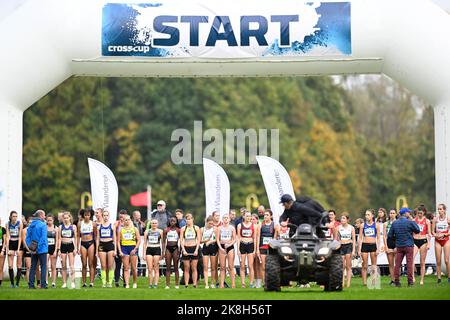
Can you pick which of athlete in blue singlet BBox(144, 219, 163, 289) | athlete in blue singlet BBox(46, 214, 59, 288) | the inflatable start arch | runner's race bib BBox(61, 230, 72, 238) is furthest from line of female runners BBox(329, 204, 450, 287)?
athlete in blue singlet BBox(46, 214, 59, 288)

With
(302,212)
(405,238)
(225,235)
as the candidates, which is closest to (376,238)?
(405,238)

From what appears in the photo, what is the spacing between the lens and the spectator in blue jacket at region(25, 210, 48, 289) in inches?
1025

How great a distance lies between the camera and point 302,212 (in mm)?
23438

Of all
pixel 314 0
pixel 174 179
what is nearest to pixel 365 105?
pixel 174 179

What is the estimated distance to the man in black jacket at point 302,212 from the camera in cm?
2341

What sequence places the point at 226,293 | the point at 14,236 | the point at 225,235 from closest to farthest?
the point at 226,293, the point at 225,235, the point at 14,236

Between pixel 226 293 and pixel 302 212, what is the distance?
2.31 meters

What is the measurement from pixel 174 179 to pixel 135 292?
35.7m

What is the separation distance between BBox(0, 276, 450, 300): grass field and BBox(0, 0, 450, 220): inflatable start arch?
3.82 metres

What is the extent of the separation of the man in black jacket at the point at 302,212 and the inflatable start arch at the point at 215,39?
6.05 meters

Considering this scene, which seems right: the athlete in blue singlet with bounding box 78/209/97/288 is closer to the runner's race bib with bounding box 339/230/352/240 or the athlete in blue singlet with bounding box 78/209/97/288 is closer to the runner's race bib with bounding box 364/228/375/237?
the runner's race bib with bounding box 339/230/352/240

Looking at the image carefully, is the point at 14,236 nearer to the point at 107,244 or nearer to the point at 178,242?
the point at 107,244

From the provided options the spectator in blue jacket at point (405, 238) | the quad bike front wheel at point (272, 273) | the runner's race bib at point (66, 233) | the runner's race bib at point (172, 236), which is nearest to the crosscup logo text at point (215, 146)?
the runner's race bib at point (172, 236)

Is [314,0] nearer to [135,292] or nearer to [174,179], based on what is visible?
[135,292]
